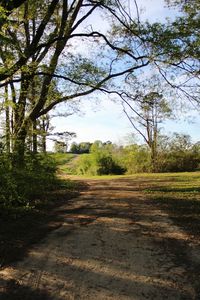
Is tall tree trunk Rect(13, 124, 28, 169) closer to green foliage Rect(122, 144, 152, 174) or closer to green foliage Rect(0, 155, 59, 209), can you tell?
green foliage Rect(0, 155, 59, 209)

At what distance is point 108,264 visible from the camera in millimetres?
5484

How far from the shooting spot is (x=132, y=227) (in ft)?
24.7

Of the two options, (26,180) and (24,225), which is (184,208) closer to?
(24,225)

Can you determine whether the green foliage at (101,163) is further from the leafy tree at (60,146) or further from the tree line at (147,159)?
the leafy tree at (60,146)

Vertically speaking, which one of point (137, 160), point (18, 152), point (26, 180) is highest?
point (137, 160)

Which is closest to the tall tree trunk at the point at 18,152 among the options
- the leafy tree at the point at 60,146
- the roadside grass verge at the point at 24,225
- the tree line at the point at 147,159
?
the roadside grass verge at the point at 24,225

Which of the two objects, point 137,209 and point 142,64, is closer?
point 137,209

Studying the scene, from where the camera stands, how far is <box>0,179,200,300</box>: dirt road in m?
4.64

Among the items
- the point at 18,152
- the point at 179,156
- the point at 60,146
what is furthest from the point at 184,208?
the point at 179,156

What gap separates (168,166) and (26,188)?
2066 centimetres

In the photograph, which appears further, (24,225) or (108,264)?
(24,225)

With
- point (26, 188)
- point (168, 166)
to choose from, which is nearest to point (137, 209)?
point (26, 188)

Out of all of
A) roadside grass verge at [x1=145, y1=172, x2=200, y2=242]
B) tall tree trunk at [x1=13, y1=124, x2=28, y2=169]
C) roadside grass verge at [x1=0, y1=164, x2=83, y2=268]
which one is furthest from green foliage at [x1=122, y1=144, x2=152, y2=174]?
roadside grass verge at [x1=0, y1=164, x2=83, y2=268]

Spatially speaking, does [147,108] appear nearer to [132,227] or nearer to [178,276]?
[132,227]
